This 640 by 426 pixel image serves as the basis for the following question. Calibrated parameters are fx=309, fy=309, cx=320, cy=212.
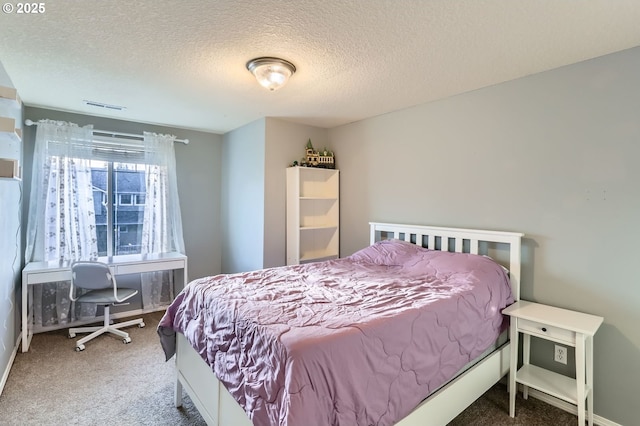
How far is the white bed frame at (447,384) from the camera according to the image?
1.61 meters

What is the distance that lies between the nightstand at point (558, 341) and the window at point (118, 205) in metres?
4.17

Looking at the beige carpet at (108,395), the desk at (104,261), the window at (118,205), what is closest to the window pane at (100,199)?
the window at (118,205)

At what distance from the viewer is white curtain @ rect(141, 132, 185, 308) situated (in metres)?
3.94

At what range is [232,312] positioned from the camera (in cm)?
169

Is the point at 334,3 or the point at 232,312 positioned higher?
the point at 334,3

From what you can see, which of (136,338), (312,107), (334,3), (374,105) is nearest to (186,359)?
(136,338)

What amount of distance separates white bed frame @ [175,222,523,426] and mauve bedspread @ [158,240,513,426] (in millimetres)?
98

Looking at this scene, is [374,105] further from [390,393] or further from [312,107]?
[390,393]

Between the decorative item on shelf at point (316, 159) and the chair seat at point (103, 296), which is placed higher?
the decorative item on shelf at point (316, 159)

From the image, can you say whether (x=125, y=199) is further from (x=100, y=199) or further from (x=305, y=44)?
(x=305, y=44)

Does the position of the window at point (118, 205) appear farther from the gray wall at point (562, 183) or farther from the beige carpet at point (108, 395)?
the gray wall at point (562, 183)

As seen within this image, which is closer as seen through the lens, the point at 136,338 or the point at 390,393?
the point at 390,393

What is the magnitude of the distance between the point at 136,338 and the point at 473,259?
3.37 m

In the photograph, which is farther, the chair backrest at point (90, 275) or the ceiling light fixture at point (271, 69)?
the chair backrest at point (90, 275)
